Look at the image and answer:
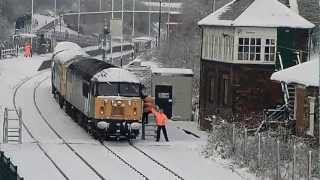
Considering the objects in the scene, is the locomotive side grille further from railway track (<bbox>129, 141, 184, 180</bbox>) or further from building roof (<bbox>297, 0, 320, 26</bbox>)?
building roof (<bbox>297, 0, 320, 26</bbox>)

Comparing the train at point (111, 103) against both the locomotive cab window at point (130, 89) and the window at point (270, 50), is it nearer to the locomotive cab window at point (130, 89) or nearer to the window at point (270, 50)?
the locomotive cab window at point (130, 89)

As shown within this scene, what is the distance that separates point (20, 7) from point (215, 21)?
8643cm

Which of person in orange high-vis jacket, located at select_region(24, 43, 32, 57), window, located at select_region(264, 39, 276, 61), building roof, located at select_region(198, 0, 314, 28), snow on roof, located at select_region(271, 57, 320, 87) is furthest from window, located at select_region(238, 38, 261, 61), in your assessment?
person in orange high-vis jacket, located at select_region(24, 43, 32, 57)

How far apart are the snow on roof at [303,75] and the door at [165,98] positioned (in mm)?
11911

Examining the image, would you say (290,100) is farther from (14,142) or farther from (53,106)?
(53,106)

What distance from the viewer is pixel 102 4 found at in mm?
119812

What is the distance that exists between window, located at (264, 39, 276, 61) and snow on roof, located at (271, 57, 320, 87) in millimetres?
4986

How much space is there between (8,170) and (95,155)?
35.8 feet

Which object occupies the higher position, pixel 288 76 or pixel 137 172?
pixel 288 76

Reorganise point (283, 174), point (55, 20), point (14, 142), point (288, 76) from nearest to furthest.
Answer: point (283, 174)
point (288, 76)
point (14, 142)
point (55, 20)

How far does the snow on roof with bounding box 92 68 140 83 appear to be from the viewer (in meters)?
32.4

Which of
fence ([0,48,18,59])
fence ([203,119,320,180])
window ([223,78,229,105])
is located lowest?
fence ([0,48,18,59])

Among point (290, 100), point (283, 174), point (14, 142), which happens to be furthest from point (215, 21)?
point (283, 174)

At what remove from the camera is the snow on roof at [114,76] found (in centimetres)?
3244
